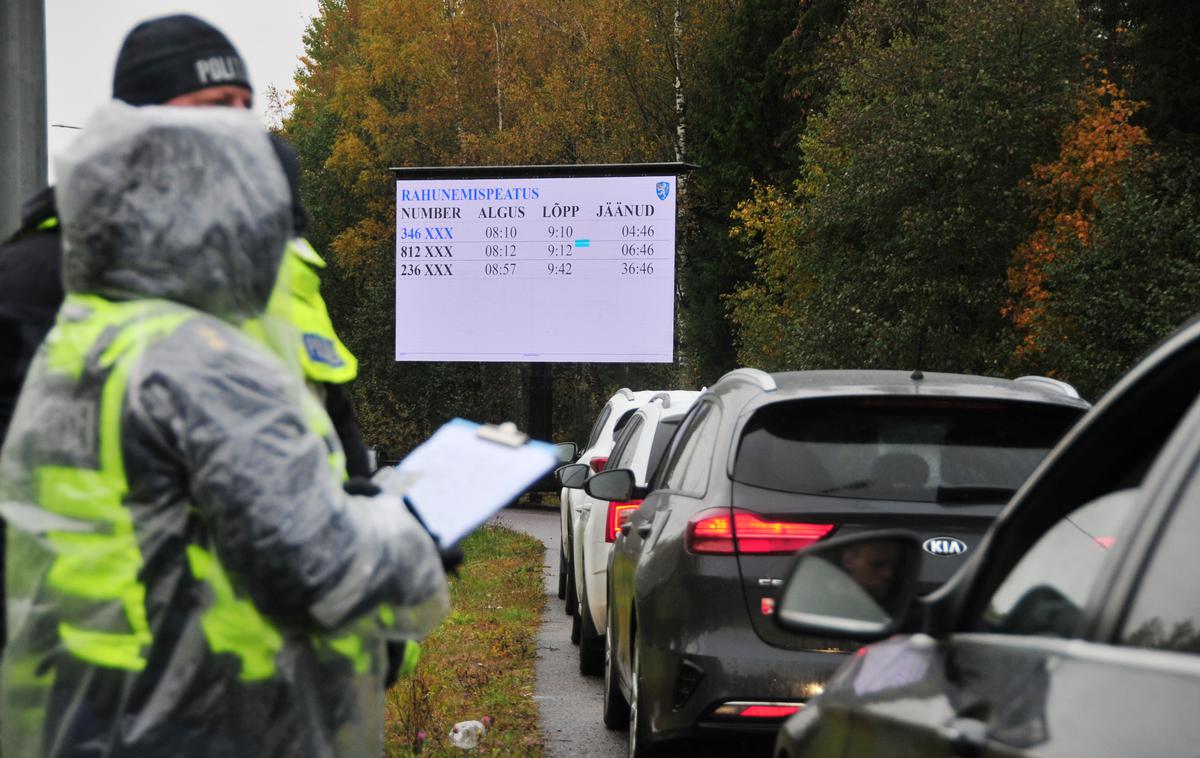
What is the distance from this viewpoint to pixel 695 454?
6.64 metres

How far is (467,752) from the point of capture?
300 inches

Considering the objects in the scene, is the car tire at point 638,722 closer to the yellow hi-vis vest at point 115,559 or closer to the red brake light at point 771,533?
the red brake light at point 771,533

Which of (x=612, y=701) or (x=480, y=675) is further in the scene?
(x=480, y=675)

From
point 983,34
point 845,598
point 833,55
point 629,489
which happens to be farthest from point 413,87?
point 845,598

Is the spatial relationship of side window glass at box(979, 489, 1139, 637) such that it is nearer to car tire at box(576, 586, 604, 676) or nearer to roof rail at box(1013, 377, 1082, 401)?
roof rail at box(1013, 377, 1082, 401)

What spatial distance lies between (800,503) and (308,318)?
3.33 m

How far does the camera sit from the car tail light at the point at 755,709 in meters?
5.57

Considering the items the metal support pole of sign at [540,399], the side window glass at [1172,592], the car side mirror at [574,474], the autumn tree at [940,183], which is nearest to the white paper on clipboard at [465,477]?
the side window glass at [1172,592]

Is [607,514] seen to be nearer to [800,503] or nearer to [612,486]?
[612,486]

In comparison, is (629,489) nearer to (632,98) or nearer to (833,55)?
(833,55)

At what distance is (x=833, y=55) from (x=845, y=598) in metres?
43.5

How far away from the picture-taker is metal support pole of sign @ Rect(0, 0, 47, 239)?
6.93 m

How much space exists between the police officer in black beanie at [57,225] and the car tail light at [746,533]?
8.99 feet

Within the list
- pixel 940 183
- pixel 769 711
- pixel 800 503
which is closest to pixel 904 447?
pixel 800 503
